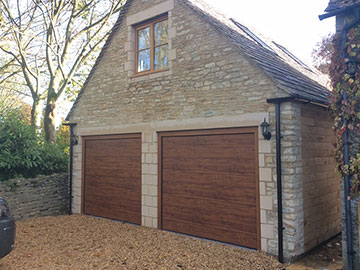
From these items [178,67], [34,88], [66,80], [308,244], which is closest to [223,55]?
[178,67]

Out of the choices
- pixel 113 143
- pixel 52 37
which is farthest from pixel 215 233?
pixel 52 37

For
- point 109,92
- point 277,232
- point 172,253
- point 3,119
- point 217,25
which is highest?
point 217,25

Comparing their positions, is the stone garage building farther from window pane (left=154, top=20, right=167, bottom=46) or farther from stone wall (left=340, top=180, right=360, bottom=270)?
stone wall (left=340, top=180, right=360, bottom=270)

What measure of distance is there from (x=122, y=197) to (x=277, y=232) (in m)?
4.37

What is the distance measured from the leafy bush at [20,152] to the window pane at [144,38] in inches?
177

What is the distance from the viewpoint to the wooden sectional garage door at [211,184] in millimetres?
5957

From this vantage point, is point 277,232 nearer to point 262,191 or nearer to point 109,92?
point 262,191

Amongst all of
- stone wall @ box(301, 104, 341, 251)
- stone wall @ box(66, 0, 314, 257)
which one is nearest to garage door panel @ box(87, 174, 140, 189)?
stone wall @ box(66, 0, 314, 257)

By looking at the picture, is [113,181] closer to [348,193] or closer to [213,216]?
[213,216]

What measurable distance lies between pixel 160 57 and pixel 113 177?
3588mm

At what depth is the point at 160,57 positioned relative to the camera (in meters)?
7.73

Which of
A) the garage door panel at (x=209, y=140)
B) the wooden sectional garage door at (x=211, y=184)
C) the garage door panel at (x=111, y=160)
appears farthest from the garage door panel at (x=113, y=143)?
the garage door panel at (x=209, y=140)

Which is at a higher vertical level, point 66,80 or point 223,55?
point 66,80

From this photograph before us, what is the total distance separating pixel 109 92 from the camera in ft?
28.6
